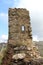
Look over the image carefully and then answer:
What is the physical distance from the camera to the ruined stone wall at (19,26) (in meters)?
23.6

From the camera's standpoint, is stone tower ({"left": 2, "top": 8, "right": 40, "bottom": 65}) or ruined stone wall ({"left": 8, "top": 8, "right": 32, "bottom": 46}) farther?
ruined stone wall ({"left": 8, "top": 8, "right": 32, "bottom": 46})

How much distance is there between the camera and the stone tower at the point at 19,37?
22658 mm

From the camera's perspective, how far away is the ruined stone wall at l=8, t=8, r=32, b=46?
23.6 metres

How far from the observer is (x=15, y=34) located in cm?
2367

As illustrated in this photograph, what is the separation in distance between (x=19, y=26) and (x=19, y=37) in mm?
946

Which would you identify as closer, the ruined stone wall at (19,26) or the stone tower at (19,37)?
the stone tower at (19,37)

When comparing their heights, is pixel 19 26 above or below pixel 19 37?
above

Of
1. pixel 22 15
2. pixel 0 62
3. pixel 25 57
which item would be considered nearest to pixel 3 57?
pixel 0 62

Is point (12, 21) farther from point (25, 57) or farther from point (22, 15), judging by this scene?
point (25, 57)

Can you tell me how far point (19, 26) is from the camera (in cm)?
2373

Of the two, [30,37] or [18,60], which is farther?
[30,37]

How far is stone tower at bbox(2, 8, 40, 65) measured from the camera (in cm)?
2266

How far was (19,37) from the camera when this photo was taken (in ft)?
77.5

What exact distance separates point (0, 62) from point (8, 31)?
2.79 m
